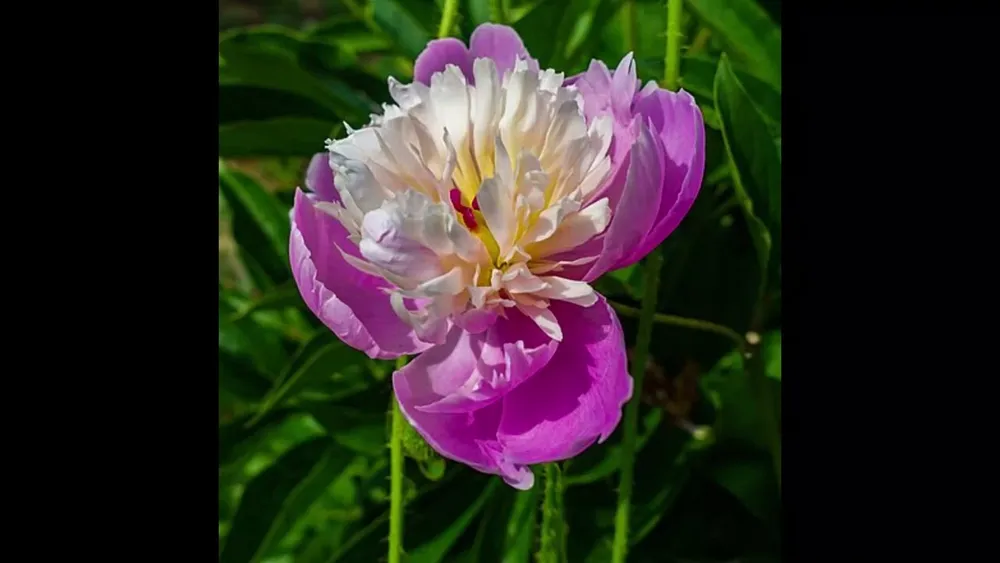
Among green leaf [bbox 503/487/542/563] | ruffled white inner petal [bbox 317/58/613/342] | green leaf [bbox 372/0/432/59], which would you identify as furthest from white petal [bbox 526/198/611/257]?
green leaf [bbox 372/0/432/59]

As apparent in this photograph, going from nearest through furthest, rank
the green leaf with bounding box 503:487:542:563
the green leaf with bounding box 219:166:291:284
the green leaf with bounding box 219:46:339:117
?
the green leaf with bounding box 503:487:542:563
the green leaf with bounding box 219:46:339:117
the green leaf with bounding box 219:166:291:284

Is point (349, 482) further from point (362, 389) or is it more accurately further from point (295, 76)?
point (295, 76)

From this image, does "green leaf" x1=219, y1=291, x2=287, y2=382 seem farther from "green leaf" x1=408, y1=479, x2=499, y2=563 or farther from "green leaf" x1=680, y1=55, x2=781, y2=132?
"green leaf" x1=680, y1=55, x2=781, y2=132

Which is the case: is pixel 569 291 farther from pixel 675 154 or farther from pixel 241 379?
pixel 241 379

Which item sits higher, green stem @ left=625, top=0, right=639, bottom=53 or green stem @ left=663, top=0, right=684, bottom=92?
green stem @ left=625, top=0, right=639, bottom=53

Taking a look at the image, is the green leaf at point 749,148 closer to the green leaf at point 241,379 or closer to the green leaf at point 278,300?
the green leaf at point 278,300

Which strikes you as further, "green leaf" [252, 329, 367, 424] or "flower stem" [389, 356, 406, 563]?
"green leaf" [252, 329, 367, 424]

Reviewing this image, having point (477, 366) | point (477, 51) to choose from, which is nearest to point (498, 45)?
point (477, 51)
